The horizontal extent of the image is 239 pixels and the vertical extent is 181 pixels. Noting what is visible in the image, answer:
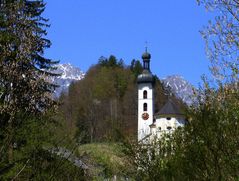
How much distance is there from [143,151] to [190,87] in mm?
8343

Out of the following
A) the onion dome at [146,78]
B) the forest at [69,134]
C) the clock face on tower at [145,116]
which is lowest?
the forest at [69,134]

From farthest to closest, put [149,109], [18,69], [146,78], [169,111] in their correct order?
1. [146,78]
2. [149,109]
3. [169,111]
4. [18,69]

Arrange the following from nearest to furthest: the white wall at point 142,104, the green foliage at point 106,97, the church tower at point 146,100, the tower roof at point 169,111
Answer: the tower roof at point 169,111
the white wall at point 142,104
the church tower at point 146,100
the green foliage at point 106,97

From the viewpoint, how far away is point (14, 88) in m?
19.5

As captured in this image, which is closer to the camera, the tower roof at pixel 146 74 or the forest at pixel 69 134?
the forest at pixel 69 134

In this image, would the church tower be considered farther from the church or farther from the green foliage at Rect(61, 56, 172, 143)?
the green foliage at Rect(61, 56, 172, 143)

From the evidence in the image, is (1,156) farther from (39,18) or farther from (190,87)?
(39,18)

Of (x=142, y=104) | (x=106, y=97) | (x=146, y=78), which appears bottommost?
(x=142, y=104)

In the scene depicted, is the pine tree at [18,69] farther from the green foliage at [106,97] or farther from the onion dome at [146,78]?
the green foliage at [106,97]

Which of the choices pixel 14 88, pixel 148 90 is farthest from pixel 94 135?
pixel 14 88

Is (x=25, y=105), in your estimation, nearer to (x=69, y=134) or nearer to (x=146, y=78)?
(x=69, y=134)

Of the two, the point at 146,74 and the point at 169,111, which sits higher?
the point at 146,74

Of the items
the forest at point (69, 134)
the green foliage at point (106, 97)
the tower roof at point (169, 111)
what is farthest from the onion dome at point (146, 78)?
the forest at point (69, 134)

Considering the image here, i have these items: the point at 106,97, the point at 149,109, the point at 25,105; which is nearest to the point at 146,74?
the point at 149,109
